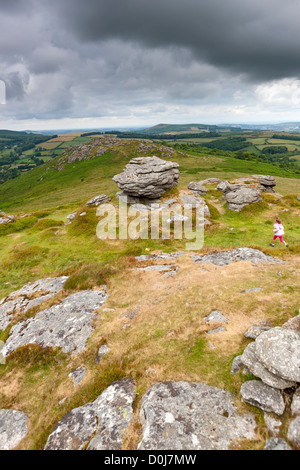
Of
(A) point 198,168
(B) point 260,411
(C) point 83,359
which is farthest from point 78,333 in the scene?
(A) point 198,168

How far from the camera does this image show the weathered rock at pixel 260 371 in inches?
318

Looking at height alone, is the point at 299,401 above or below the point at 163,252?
above

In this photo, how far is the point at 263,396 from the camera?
816cm

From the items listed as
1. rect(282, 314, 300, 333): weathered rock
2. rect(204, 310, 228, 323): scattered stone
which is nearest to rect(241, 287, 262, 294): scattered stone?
rect(204, 310, 228, 323): scattered stone

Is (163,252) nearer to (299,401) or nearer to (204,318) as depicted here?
(204,318)

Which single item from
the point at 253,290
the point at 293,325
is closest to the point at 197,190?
the point at 253,290

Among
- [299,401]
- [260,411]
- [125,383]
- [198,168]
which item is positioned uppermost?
[198,168]

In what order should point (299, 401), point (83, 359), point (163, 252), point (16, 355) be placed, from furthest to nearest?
1. point (163, 252)
2. point (16, 355)
3. point (83, 359)
4. point (299, 401)

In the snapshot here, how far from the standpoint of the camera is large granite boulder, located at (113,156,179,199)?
144ft

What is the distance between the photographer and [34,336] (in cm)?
1628

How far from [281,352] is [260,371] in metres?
1.14

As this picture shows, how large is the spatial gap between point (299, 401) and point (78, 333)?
1314 cm

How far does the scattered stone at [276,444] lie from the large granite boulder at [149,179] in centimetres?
4022

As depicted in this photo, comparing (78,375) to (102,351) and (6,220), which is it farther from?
(6,220)
